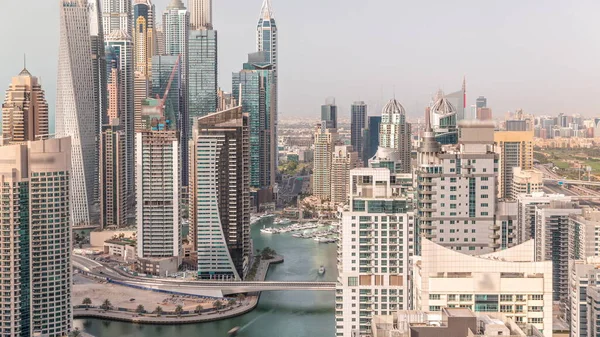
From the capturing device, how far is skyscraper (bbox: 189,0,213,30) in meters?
30.4

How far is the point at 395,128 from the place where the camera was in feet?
60.6

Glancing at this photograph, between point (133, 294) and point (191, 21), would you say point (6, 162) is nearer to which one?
point (133, 294)

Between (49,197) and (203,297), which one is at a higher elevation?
(49,197)

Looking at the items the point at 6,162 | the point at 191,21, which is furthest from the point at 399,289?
the point at 191,21

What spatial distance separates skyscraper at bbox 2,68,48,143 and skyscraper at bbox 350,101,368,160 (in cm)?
1230

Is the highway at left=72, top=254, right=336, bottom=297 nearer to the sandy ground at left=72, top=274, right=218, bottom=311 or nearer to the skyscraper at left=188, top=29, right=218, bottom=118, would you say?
the sandy ground at left=72, top=274, right=218, bottom=311

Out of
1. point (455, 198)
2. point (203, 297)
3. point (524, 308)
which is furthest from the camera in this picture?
point (203, 297)

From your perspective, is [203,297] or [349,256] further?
[203,297]

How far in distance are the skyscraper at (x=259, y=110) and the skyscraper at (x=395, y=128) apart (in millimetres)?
5741

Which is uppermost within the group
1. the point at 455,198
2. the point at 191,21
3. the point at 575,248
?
the point at 191,21

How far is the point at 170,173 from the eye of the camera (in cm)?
1420

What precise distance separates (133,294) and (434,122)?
4768mm

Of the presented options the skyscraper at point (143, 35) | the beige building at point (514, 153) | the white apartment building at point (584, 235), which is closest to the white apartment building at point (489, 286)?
the white apartment building at point (584, 235)

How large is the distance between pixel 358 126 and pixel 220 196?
13.0 meters
